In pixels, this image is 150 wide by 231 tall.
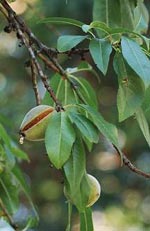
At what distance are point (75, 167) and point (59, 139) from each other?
1.8 inches

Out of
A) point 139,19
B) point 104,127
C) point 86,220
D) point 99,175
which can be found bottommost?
point 99,175

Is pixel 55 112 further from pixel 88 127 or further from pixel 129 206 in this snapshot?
pixel 129 206

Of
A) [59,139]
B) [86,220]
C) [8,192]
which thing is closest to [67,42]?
[59,139]

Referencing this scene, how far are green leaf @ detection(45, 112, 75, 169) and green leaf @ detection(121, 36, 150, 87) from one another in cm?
12

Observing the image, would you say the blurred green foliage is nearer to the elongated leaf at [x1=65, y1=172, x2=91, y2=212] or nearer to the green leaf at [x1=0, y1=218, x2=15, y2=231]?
the green leaf at [x1=0, y1=218, x2=15, y2=231]

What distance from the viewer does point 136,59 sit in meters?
0.98

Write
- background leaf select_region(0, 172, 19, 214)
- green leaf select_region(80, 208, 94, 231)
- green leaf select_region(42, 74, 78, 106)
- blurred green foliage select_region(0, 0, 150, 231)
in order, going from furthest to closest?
1. blurred green foliage select_region(0, 0, 150, 231)
2. background leaf select_region(0, 172, 19, 214)
3. green leaf select_region(42, 74, 78, 106)
4. green leaf select_region(80, 208, 94, 231)

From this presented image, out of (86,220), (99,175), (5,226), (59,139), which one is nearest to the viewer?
(59,139)

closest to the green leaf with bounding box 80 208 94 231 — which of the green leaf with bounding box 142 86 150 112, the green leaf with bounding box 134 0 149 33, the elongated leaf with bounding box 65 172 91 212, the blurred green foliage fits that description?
the elongated leaf with bounding box 65 172 91 212

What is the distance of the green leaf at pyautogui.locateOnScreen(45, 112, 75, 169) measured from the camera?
95cm

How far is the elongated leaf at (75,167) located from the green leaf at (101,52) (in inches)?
4.5

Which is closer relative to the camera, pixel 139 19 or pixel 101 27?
pixel 101 27

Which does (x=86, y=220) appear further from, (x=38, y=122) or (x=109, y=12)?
(x=109, y=12)

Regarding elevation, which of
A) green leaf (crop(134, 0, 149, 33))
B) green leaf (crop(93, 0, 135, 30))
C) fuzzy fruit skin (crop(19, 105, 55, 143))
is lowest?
fuzzy fruit skin (crop(19, 105, 55, 143))
